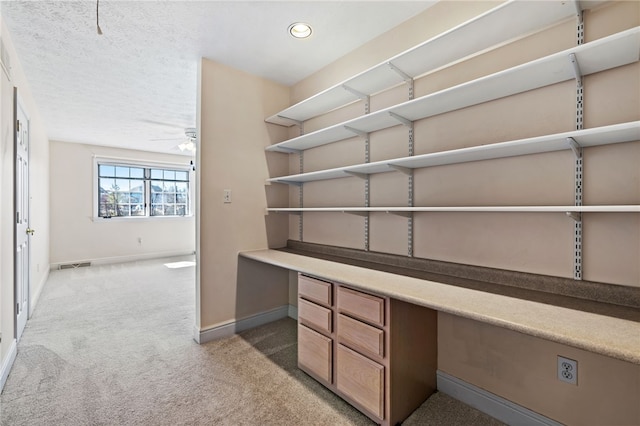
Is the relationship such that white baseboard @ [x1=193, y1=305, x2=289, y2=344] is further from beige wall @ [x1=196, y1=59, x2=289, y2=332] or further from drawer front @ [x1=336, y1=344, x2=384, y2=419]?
drawer front @ [x1=336, y1=344, x2=384, y2=419]

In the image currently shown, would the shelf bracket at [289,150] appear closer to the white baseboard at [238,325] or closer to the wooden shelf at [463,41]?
the wooden shelf at [463,41]

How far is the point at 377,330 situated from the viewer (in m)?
1.53

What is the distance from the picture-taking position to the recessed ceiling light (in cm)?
202

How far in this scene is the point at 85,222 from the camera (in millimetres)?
5578

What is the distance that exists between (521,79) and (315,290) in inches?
62.8

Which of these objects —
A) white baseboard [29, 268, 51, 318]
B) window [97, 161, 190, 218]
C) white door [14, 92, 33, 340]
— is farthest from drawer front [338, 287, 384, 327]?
window [97, 161, 190, 218]

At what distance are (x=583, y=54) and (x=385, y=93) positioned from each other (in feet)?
3.80

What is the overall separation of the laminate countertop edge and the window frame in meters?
5.79

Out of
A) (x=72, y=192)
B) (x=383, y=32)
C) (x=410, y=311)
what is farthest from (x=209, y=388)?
(x=72, y=192)

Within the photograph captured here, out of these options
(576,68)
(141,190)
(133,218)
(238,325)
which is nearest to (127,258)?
(133,218)

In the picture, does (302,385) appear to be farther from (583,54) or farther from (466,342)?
(583,54)

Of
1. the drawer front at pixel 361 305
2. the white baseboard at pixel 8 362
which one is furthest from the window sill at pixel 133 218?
the drawer front at pixel 361 305

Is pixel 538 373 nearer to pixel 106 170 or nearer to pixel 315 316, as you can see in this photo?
pixel 315 316

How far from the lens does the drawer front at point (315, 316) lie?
1.82 meters
